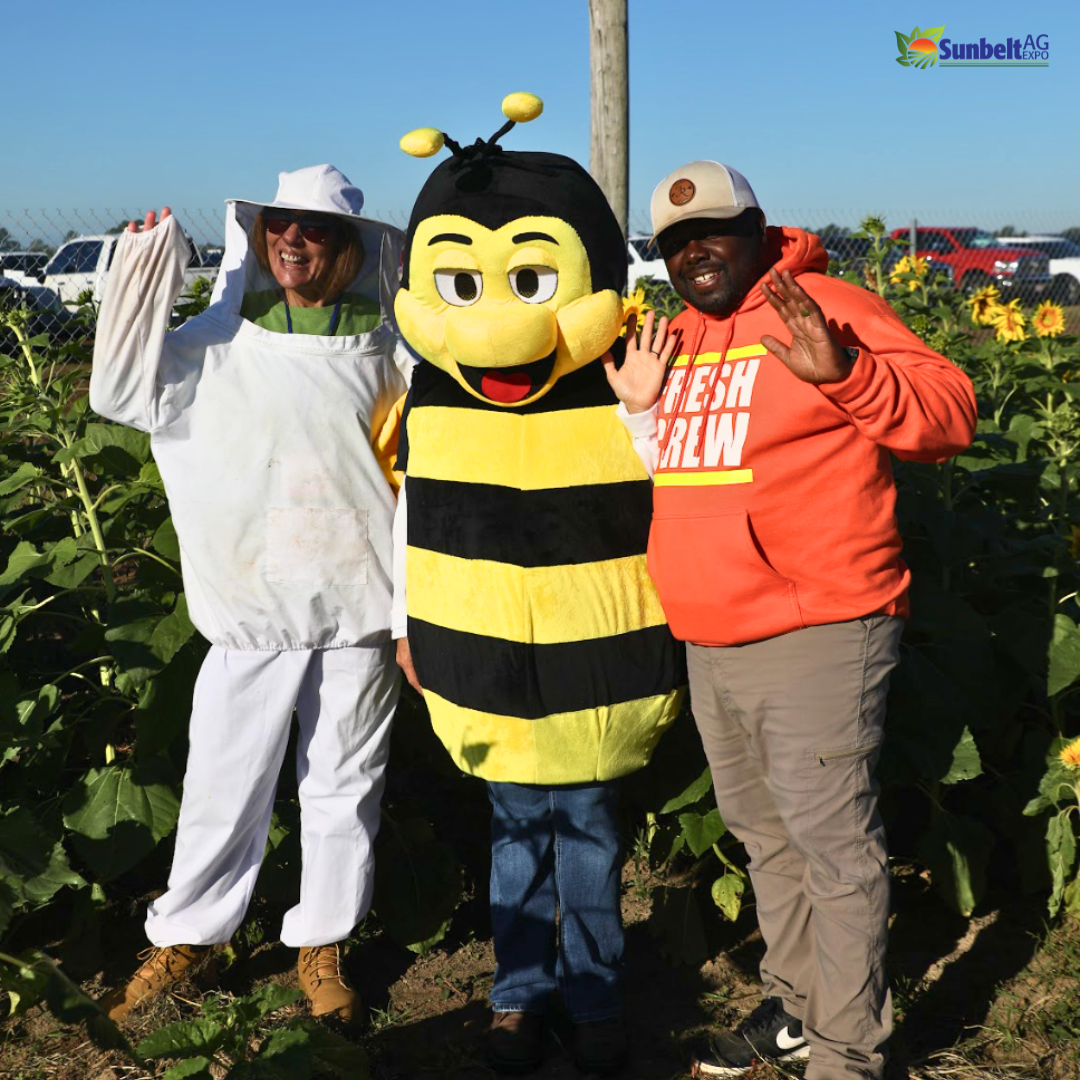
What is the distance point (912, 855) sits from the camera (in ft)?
11.5

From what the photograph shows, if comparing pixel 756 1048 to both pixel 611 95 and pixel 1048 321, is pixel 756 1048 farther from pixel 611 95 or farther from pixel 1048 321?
pixel 611 95

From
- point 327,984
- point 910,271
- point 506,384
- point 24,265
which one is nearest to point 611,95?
point 910,271

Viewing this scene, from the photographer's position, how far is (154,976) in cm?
284

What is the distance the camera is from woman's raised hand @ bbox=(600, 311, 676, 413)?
8.15ft

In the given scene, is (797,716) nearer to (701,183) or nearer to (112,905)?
(701,183)

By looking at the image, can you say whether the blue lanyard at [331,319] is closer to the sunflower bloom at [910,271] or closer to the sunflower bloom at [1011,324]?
the sunflower bloom at [910,271]

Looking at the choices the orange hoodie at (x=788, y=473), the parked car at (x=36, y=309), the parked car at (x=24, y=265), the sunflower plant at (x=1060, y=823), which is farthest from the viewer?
the parked car at (x=24, y=265)

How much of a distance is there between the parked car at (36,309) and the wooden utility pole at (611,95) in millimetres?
2032

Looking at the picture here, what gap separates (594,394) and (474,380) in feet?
0.82

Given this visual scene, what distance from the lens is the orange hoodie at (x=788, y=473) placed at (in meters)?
2.25

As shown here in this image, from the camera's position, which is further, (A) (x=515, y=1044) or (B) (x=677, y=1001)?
(B) (x=677, y=1001)

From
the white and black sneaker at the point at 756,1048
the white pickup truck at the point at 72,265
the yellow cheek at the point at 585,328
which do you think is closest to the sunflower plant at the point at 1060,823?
the white and black sneaker at the point at 756,1048

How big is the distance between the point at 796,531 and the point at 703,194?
633 mm

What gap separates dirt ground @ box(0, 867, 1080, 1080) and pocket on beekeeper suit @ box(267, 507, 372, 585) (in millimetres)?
962
